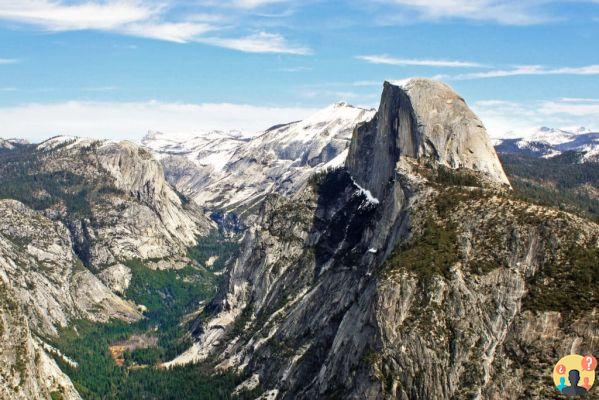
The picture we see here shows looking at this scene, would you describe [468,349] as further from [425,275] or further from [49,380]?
[49,380]

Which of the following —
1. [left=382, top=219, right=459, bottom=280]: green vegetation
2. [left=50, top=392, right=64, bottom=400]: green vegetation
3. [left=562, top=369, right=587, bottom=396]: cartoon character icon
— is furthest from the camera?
[left=50, top=392, right=64, bottom=400]: green vegetation

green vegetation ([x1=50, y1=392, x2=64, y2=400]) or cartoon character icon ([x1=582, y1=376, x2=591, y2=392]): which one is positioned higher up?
cartoon character icon ([x1=582, y1=376, x2=591, y2=392])

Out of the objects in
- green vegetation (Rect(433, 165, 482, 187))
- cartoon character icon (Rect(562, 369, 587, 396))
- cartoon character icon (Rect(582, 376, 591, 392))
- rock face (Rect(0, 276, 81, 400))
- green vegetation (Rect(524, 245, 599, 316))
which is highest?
green vegetation (Rect(433, 165, 482, 187))

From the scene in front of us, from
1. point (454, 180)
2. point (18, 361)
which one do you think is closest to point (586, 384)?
point (454, 180)

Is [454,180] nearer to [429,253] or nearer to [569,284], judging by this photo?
[429,253]

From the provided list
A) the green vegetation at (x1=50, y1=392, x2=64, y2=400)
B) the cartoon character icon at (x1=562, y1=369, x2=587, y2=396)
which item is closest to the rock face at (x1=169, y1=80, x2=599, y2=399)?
the cartoon character icon at (x1=562, y1=369, x2=587, y2=396)

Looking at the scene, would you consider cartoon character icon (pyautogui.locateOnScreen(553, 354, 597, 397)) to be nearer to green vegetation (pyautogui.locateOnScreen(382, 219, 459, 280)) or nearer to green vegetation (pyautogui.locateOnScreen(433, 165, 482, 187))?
green vegetation (pyautogui.locateOnScreen(382, 219, 459, 280))

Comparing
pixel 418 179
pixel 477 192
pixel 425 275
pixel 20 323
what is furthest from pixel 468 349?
pixel 20 323
